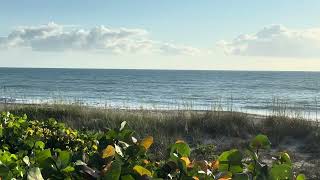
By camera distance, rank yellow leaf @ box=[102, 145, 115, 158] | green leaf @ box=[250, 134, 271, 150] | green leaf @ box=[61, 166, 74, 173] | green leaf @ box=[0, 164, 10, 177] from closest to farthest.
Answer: green leaf @ box=[0, 164, 10, 177] → green leaf @ box=[61, 166, 74, 173] → yellow leaf @ box=[102, 145, 115, 158] → green leaf @ box=[250, 134, 271, 150]

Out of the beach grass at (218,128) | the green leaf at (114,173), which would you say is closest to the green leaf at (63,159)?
the green leaf at (114,173)

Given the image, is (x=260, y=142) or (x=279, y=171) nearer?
(x=279, y=171)

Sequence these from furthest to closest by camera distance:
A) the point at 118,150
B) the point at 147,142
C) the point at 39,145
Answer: the point at 39,145
the point at 147,142
the point at 118,150

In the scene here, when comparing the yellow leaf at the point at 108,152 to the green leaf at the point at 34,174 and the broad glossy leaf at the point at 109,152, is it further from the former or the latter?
the green leaf at the point at 34,174

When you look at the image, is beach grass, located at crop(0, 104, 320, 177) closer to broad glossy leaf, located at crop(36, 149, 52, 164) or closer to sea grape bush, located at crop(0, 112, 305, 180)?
sea grape bush, located at crop(0, 112, 305, 180)

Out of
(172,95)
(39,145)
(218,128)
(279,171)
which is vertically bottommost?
(172,95)

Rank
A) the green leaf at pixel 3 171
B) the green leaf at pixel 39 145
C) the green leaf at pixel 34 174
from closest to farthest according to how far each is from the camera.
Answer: the green leaf at pixel 34 174 < the green leaf at pixel 3 171 < the green leaf at pixel 39 145

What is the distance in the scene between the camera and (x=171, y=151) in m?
1.96

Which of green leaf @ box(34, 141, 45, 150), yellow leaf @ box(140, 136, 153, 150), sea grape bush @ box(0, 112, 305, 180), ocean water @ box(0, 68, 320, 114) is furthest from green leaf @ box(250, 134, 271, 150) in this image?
ocean water @ box(0, 68, 320, 114)

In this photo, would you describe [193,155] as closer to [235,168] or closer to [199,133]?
[199,133]

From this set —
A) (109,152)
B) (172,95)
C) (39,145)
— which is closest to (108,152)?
(109,152)

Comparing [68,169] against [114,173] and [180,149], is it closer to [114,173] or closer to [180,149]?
[114,173]

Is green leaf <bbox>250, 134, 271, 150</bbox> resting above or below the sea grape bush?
above

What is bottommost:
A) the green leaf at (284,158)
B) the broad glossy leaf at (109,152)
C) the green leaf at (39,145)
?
the green leaf at (39,145)
